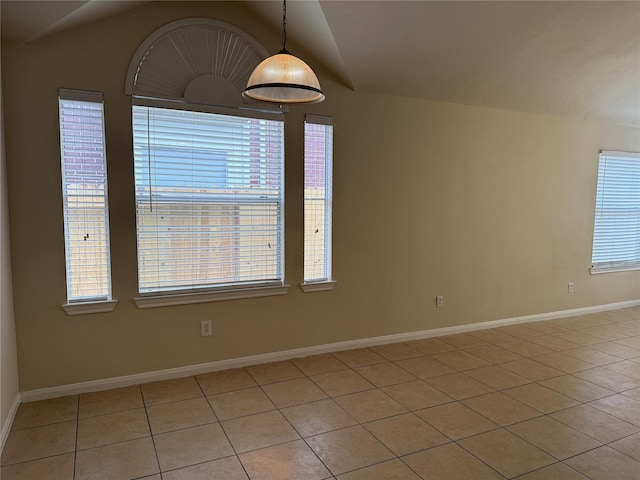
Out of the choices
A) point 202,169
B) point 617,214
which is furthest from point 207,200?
point 617,214

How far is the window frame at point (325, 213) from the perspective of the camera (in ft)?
11.9

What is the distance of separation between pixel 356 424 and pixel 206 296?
4.75 ft

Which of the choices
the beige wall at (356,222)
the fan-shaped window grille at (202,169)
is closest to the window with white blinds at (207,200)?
the fan-shaped window grille at (202,169)

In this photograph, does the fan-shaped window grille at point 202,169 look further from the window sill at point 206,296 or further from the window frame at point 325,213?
the window frame at point 325,213

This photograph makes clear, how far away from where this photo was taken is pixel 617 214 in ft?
18.1

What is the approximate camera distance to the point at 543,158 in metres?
4.80

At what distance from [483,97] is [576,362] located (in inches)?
99.6

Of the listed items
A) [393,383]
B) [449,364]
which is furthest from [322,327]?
[449,364]

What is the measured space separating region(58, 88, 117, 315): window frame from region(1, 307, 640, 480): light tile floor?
62 cm

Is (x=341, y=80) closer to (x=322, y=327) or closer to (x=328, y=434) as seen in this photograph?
(x=322, y=327)

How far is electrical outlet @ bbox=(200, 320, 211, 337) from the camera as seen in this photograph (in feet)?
11.0

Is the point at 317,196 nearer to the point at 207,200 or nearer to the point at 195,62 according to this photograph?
the point at 207,200

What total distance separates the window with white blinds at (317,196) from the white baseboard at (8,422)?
7.06ft

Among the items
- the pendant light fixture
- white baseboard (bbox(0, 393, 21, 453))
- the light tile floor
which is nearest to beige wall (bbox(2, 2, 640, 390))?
white baseboard (bbox(0, 393, 21, 453))
